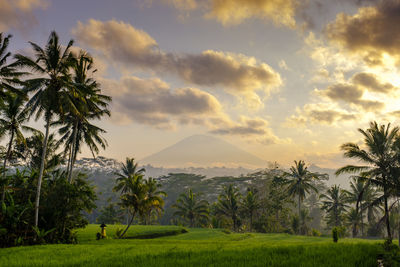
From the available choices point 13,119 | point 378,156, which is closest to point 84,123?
point 13,119

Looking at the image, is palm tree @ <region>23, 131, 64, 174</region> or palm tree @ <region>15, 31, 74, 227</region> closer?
palm tree @ <region>15, 31, 74, 227</region>

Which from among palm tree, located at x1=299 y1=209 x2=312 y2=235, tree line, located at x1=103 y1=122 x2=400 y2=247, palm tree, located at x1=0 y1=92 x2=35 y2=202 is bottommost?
palm tree, located at x1=299 y1=209 x2=312 y2=235

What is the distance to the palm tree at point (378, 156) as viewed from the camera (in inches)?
922

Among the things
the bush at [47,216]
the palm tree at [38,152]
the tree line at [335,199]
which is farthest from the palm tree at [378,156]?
the palm tree at [38,152]

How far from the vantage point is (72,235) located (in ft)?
81.3

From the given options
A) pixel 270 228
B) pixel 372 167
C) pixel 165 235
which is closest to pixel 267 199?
pixel 270 228

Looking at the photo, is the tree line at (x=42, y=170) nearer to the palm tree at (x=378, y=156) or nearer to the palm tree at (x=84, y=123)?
the palm tree at (x=84, y=123)

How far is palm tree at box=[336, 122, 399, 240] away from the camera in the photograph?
23.4 m

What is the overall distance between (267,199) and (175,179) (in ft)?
324

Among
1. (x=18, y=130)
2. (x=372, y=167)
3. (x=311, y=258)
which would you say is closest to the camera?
(x=311, y=258)

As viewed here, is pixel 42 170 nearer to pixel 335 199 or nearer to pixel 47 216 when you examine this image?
pixel 47 216

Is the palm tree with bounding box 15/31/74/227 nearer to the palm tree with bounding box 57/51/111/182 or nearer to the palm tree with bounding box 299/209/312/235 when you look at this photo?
the palm tree with bounding box 57/51/111/182

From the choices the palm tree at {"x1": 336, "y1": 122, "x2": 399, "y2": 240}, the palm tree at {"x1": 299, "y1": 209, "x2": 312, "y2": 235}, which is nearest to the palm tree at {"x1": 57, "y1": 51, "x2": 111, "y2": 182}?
the palm tree at {"x1": 336, "y1": 122, "x2": 399, "y2": 240}

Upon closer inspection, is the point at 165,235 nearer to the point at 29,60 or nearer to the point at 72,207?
the point at 72,207
